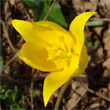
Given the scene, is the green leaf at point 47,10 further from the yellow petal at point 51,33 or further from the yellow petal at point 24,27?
the yellow petal at point 24,27

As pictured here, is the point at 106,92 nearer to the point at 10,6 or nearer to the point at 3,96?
the point at 3,96

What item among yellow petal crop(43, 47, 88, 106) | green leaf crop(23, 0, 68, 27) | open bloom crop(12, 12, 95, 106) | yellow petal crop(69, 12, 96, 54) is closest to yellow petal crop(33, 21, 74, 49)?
open bloom crop(12, 12, 95, 106)

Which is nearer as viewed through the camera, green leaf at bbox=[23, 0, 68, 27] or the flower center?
the flower center

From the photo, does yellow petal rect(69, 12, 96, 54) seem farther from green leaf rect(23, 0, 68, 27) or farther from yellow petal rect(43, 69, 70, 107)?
green leaf rect(23, 0, 68, 27)

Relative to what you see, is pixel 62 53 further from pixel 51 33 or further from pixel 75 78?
pixel 75 78

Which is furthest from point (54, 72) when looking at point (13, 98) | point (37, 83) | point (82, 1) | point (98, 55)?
point (82, 1)

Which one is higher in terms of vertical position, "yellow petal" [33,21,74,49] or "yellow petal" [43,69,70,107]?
"yellow petal" [33,21,74,49]

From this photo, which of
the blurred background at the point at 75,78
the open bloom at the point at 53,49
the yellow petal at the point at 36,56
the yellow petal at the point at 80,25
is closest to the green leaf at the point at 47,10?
the blurred background at the point at 75,78

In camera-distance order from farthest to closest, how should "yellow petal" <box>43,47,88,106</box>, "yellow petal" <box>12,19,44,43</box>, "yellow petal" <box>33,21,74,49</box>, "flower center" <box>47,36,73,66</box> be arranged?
1. "flower center" <box>47,36,73,66</box>
2. "yellow petal" <box>12,19,44,43</box>
3. "yellow petal" <box>33,21,74,49</box>
4. "yellow petal" <box>43,47,88,106</box>
